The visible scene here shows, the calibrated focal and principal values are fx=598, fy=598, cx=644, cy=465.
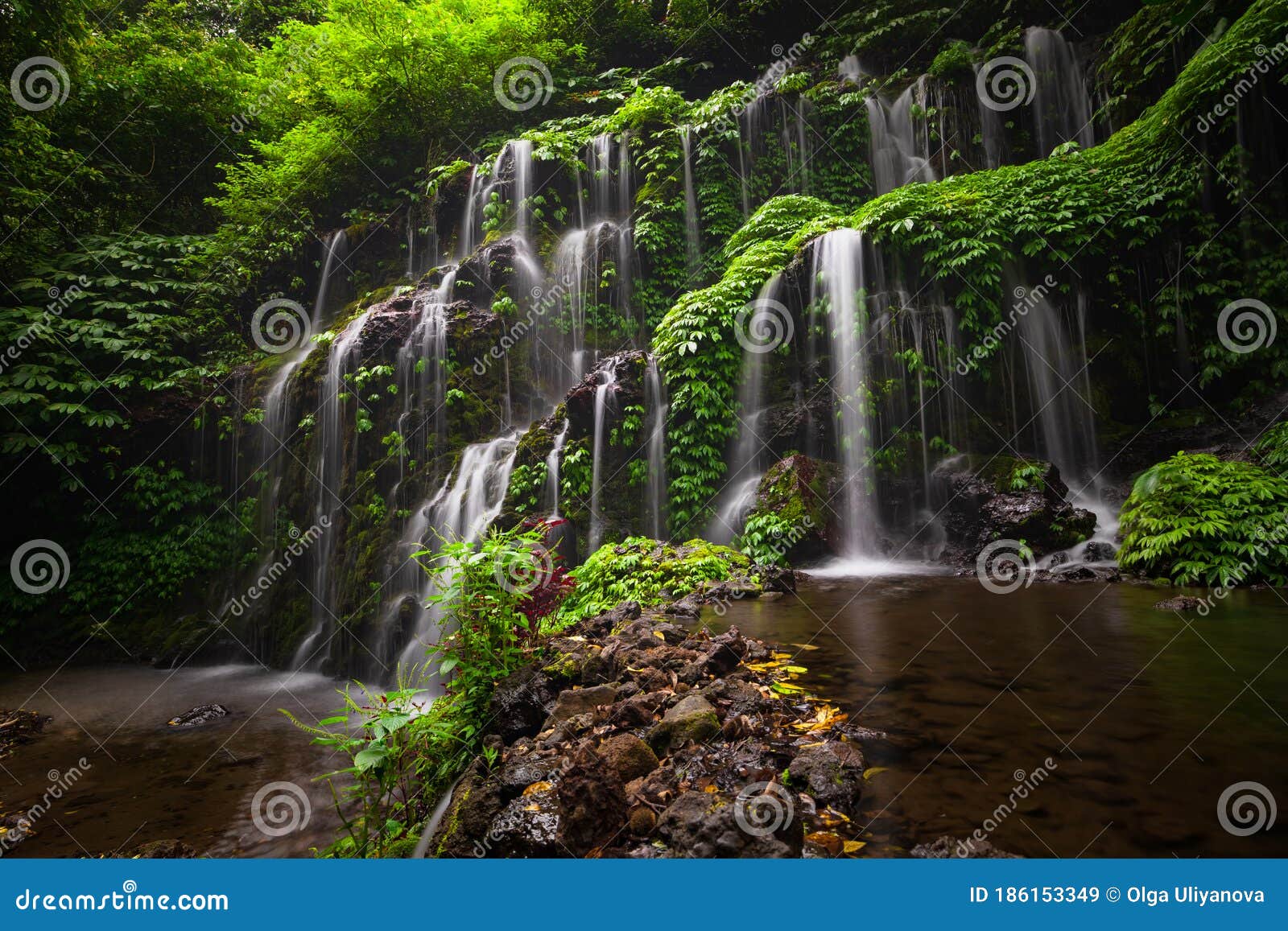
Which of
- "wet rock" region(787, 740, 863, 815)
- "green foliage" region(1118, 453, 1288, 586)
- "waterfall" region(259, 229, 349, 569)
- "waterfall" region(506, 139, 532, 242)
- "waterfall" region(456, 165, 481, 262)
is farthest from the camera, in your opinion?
"waterfall" region(456, 165, 481, 262)

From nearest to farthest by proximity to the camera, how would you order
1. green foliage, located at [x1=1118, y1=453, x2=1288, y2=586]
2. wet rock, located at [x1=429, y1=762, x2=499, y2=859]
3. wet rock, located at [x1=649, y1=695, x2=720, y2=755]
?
wet rock, located at [x1=429, y1=762, x2=499, y2=859], wet rock, located at [x1=649, y1=695, x2=720, y2=755], green foliage, located at [x1=1118, y1=453, x2=1288, y2=586]

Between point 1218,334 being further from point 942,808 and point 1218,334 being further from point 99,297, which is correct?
point 99,297

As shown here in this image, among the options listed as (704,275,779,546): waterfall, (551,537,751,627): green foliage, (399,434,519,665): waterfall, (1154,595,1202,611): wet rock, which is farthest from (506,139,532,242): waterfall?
(1154,595,1202,611): wet rock

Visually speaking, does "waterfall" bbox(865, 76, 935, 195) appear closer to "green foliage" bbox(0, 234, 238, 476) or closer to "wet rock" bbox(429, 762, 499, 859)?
"wet rock" bbox(429, 762, 499, 859)

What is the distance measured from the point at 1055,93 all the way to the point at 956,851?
16.0 m

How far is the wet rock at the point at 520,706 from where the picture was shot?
10.4 ft

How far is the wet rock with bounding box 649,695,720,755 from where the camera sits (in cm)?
254

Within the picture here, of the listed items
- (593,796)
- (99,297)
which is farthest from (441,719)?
(99,297)

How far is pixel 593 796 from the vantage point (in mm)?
2146

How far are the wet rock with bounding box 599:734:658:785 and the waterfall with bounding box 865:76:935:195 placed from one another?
14.3 metres

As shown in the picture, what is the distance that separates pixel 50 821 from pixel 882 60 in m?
19.5

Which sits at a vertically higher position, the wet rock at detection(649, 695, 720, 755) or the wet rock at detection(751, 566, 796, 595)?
the wet rock at detection(751, 566, 796, 595)

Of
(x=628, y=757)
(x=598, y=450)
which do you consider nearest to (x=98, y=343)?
(x=598, y=450)

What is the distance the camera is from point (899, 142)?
44.5 feet
